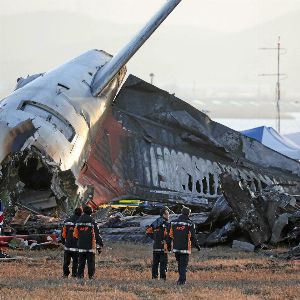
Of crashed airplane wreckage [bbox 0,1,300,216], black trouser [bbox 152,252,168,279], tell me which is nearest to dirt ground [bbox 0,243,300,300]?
black trouser [bbox 152,252,168,279]

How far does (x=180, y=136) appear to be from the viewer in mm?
42094

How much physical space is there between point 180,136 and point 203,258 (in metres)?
18.9

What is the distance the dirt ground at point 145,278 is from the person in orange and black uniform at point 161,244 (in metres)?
0.27

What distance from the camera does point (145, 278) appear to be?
1878 cm

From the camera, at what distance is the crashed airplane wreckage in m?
30.4

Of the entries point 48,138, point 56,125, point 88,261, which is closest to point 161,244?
point 88,261

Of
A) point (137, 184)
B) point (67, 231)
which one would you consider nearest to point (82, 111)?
point (137, 184)

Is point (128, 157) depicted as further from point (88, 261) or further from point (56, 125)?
point (88, 261)

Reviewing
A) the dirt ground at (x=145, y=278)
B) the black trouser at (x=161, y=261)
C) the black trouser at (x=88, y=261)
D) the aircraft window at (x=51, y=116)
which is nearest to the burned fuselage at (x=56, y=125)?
the aircraft window at (x=51, y=116)

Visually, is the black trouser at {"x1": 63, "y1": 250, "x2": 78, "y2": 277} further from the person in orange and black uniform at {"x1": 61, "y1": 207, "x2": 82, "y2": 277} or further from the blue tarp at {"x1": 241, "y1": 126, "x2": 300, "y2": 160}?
the blue tarp at {"x1": 241, "y1": 126, "x2": 300, "y2": 160}

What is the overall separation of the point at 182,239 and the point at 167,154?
77.0 ft

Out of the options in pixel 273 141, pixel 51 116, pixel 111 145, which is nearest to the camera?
pixel 51 116

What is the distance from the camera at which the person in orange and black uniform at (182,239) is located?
688 inches

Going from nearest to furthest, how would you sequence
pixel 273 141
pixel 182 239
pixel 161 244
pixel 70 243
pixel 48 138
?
pixel 182 239, pixel 161 244, pixel 70 243, pixel 48 138, pixel 273 141
